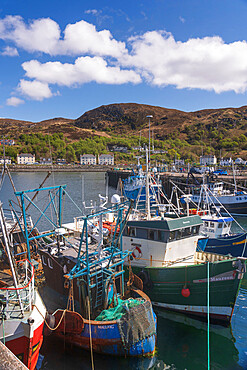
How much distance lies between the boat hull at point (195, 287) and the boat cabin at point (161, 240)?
26.3 inches

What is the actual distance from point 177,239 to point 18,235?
831cm

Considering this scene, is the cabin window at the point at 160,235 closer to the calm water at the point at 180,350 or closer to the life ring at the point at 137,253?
the life ring at the point at 137,253

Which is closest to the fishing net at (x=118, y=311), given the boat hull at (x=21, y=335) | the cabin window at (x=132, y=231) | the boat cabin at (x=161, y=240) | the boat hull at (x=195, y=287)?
the boat hull at (x=195, y=287)

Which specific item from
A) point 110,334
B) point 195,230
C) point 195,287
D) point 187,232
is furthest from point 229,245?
point 110,334

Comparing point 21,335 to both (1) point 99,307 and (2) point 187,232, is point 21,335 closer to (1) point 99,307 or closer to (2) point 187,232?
(1) point 99,307

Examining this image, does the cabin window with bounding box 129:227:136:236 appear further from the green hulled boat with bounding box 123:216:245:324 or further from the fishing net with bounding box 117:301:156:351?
the fishing net with bounding box 117:301:156:351

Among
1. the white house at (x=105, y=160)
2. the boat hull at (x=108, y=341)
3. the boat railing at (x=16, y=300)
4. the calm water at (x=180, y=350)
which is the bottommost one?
the calm water at (x=180, y=350)

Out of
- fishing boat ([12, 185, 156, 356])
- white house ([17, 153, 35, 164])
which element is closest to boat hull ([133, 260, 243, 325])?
fishing boat ([12, 185, 156, 356])

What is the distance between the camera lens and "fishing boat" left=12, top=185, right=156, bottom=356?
905 cm

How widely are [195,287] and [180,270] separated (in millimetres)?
1018

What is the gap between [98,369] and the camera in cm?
889

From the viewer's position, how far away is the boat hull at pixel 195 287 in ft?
37.3

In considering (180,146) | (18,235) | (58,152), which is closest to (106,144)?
(58,152)

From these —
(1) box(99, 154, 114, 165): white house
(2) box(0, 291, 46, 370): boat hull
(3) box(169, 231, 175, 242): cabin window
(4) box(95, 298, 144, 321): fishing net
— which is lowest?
(4) box(95, 298, 144, 321): fishing net
